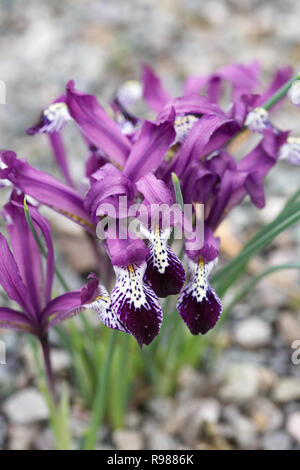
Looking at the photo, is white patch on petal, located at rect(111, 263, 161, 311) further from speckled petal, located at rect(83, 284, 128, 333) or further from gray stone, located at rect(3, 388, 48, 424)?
gray stone, located at rect(3, 388, 48, 424)

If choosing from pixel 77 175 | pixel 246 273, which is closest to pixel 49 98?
pixel 77 175

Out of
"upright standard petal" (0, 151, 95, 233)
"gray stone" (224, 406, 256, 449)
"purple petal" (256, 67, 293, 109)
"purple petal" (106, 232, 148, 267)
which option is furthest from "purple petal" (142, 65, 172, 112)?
"gray stone" (224, 406, 256, 449)

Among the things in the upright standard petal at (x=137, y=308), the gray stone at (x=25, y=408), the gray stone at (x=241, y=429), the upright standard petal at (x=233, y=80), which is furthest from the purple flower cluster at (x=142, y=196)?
the gray stone at (x=241, y=429)

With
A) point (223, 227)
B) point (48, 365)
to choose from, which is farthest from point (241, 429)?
point (223, 227)

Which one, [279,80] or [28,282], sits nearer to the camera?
[28,282]

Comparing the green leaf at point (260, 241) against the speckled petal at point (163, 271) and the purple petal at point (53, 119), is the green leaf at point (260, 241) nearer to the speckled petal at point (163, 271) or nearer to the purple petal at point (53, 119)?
the speckled petal at point (163, 271)

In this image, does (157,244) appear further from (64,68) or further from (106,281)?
(64,68)

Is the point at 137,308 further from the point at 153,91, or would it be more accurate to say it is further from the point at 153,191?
the point at 153,91
